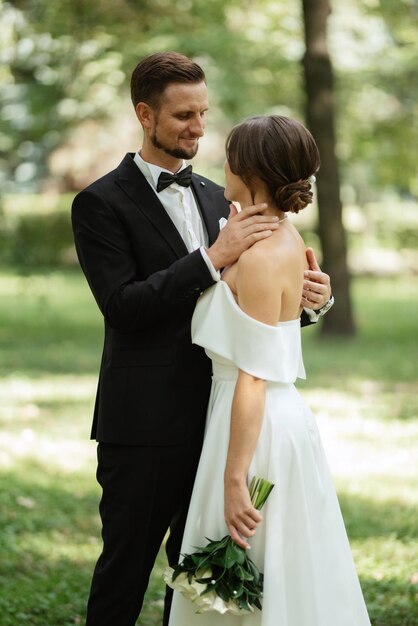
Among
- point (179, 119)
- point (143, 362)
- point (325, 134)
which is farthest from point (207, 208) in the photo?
point (325, 134)

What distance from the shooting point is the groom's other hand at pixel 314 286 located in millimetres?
3559

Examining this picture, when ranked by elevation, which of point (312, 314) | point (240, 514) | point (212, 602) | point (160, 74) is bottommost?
point (212, 602)

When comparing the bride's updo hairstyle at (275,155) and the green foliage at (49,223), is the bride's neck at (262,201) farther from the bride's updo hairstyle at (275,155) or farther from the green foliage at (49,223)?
the green foliage at (49,223)

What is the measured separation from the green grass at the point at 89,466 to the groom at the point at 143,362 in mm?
1397

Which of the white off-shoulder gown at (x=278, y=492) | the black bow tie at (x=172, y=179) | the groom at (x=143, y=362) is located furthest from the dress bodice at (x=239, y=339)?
the black bow tie at (x=172, y=179)

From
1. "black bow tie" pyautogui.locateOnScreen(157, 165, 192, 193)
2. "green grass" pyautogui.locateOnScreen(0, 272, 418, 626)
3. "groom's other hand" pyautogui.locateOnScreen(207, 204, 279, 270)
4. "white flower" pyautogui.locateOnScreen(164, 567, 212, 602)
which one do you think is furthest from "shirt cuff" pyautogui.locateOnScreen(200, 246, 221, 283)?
"green grass" pyautogui.locateOnScreen(0, 272, 418, 626)

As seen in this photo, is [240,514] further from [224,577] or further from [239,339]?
[239,339]

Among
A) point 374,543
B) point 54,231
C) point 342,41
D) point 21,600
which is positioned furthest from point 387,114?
point 21,600

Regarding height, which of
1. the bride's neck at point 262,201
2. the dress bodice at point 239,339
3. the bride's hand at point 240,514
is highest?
the bride's neck at point 262,201

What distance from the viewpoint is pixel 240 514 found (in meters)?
3.25

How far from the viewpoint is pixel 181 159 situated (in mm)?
3705

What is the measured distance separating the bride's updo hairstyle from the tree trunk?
39.1ft

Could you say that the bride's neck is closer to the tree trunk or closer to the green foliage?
the tree trunk

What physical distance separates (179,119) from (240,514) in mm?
1310
